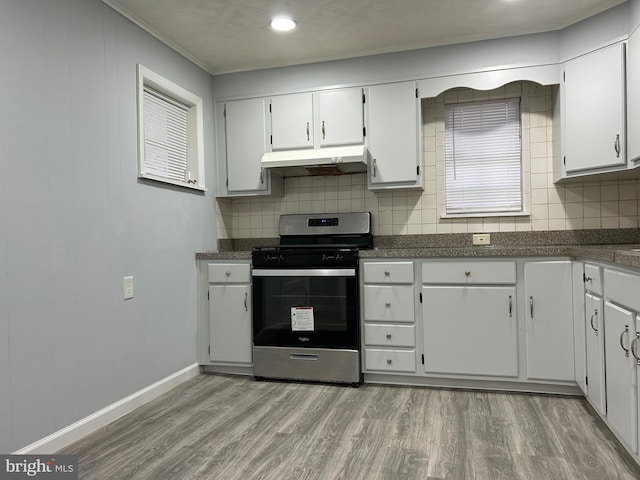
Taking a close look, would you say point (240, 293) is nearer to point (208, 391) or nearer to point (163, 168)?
point (208, 391)

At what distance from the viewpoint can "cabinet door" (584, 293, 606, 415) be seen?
218cm

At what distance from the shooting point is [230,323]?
3354 mm

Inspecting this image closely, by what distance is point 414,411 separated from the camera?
258cm

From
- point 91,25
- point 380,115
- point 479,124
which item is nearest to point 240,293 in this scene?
point 380,115

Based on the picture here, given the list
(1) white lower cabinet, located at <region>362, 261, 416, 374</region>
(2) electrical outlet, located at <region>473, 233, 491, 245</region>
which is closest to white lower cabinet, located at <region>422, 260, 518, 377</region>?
(1) white lower cabinet, located at <region>362, 261, 416, 374</region>

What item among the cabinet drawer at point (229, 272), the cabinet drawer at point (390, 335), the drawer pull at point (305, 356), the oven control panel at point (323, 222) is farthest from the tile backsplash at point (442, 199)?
the drawer pull at point (305, 356)

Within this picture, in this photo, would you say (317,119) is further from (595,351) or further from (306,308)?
(595,351)

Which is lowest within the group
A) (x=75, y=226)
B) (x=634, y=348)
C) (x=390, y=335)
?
(x=390, y=335)

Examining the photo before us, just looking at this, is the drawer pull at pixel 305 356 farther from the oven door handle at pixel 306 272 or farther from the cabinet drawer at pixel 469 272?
the cabinet drawer at pixel 469 272

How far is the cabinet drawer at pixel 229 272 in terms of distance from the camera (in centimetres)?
333

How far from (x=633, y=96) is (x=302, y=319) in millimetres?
2471

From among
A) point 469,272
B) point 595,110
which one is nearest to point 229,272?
point 469,272

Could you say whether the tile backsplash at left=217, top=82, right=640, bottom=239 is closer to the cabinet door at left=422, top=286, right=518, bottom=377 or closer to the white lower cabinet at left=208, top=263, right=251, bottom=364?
the white lower cabinet at left=208, top=263, right=251, bottom=364

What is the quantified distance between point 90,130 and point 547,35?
2.96 metres
